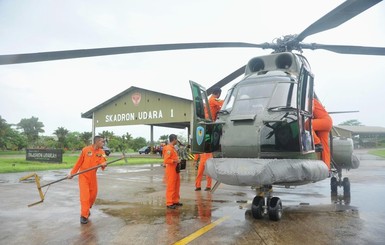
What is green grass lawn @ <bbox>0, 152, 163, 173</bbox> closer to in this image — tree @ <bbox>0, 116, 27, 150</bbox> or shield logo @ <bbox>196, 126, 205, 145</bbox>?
shield logo @ <bbox>196, 126, 205, 145</bbox>

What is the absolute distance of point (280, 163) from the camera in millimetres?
5109

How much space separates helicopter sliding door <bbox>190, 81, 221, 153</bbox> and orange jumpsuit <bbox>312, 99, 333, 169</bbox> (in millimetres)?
2186

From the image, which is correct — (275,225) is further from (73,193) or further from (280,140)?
(73,193)

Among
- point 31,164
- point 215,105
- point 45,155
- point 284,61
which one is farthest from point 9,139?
point 284,61

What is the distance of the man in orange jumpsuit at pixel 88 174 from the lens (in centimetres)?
586

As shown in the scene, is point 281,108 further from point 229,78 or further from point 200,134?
point 229,78

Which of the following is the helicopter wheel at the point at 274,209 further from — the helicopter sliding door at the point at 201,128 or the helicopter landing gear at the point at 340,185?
the helicopter landing gear at the point at 340,185

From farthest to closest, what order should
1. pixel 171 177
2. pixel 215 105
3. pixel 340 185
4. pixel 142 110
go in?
pixel 142 110 < pixel 340 185 < pixel 215 105 < pixel 171 177

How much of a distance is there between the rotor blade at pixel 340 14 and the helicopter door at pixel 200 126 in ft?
7.80

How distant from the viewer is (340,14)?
4.85 m

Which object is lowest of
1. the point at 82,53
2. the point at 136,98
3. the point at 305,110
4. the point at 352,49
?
the point at 305,110

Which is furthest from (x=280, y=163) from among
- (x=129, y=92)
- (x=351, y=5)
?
(x=129, y=92)

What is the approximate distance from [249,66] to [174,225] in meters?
3.79

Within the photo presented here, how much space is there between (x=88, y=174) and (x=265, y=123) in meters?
3.40
